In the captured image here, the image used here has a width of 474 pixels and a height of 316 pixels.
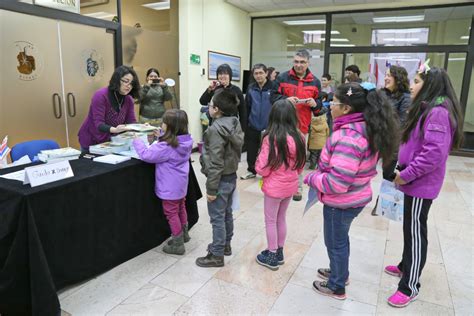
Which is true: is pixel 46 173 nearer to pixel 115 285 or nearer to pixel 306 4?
pixel 115 285

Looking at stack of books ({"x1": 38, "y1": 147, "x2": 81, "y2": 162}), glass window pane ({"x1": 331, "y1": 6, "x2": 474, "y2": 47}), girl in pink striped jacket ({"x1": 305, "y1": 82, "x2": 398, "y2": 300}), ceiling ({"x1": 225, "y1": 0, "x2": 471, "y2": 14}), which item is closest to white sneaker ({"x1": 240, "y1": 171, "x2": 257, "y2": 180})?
stack of books ({"x1": 38, "y1": 147, "x2": 81, "y2": 162})

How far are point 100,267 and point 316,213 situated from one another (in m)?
2.07

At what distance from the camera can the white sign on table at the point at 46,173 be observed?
1.75 meters

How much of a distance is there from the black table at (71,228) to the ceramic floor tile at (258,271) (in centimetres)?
65

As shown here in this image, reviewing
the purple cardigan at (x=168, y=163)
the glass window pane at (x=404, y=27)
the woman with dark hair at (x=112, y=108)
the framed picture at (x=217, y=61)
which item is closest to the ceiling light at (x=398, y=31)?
the glass window pane at (x=404, y=27)

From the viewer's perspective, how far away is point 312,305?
1.97m

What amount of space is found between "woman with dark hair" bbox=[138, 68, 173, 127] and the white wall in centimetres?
125

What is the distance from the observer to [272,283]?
2.18 meters

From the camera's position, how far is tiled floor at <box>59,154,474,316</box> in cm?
194

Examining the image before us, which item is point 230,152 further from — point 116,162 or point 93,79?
point 93,79

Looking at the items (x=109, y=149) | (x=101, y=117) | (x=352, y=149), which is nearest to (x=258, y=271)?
(x=352, y=149)

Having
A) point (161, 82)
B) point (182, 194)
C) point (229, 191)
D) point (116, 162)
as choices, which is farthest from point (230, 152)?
point (161, 82)

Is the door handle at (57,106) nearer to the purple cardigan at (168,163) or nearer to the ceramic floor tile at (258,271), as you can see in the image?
the purple cardigan at (168,163)

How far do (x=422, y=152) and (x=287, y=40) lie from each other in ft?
19.7
